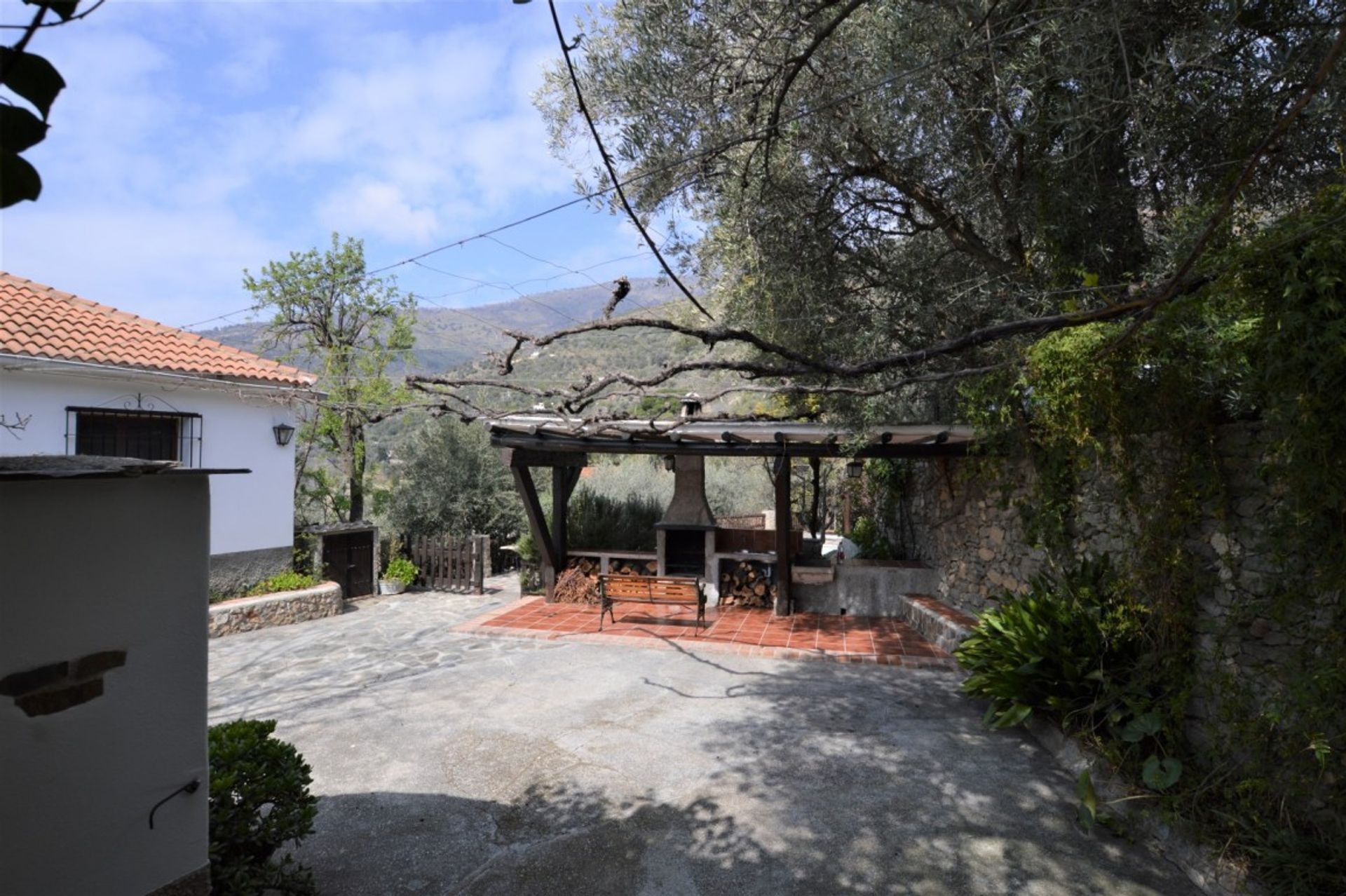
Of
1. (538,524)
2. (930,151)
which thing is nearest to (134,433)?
(538,524)

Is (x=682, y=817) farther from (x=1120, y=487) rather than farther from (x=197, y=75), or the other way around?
(x=197, y=75)

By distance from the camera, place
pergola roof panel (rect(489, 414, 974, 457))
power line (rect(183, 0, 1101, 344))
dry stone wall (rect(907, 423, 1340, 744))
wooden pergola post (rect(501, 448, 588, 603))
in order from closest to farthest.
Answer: dry stone wall (rect(907, 423, 1340, 744)) < power line (rect(183, 0, 1101, 344)) < pergola roof panel (rect(489, 414, 974, 457)) < wooden pergola post (rect(501, 448, 588, 603))

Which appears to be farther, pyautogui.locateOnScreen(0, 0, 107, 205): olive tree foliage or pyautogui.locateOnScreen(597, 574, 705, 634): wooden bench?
pyautogui.locateOnScreen(597, 574, 705, 634): wooden bench

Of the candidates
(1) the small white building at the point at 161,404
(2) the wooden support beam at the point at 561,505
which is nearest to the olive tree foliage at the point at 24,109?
(1) the small white building at the point at 161,404

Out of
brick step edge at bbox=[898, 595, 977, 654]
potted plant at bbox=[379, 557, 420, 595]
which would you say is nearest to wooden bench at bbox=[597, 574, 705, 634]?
brick step edge at bbox=[898, 595, 977, 654]

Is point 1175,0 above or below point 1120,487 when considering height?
above

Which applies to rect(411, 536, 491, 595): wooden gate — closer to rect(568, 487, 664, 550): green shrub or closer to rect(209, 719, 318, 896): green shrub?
rect(568, 487, 664, 550): green shrub

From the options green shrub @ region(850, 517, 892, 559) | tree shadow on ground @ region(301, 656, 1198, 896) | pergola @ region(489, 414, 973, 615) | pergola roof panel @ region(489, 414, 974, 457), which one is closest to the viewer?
tree shadow on ground @ region(301, 656, 1198, 896)

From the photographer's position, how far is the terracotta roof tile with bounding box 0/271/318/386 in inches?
313

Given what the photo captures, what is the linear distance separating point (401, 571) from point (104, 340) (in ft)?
17.4

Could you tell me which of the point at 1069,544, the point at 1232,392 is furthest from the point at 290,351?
the point at 1232,392

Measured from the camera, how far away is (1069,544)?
17.7 feet

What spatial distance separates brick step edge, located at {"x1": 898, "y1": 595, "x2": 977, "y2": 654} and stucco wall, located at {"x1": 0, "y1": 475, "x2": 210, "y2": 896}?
613cm

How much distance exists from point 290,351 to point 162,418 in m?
4.77
